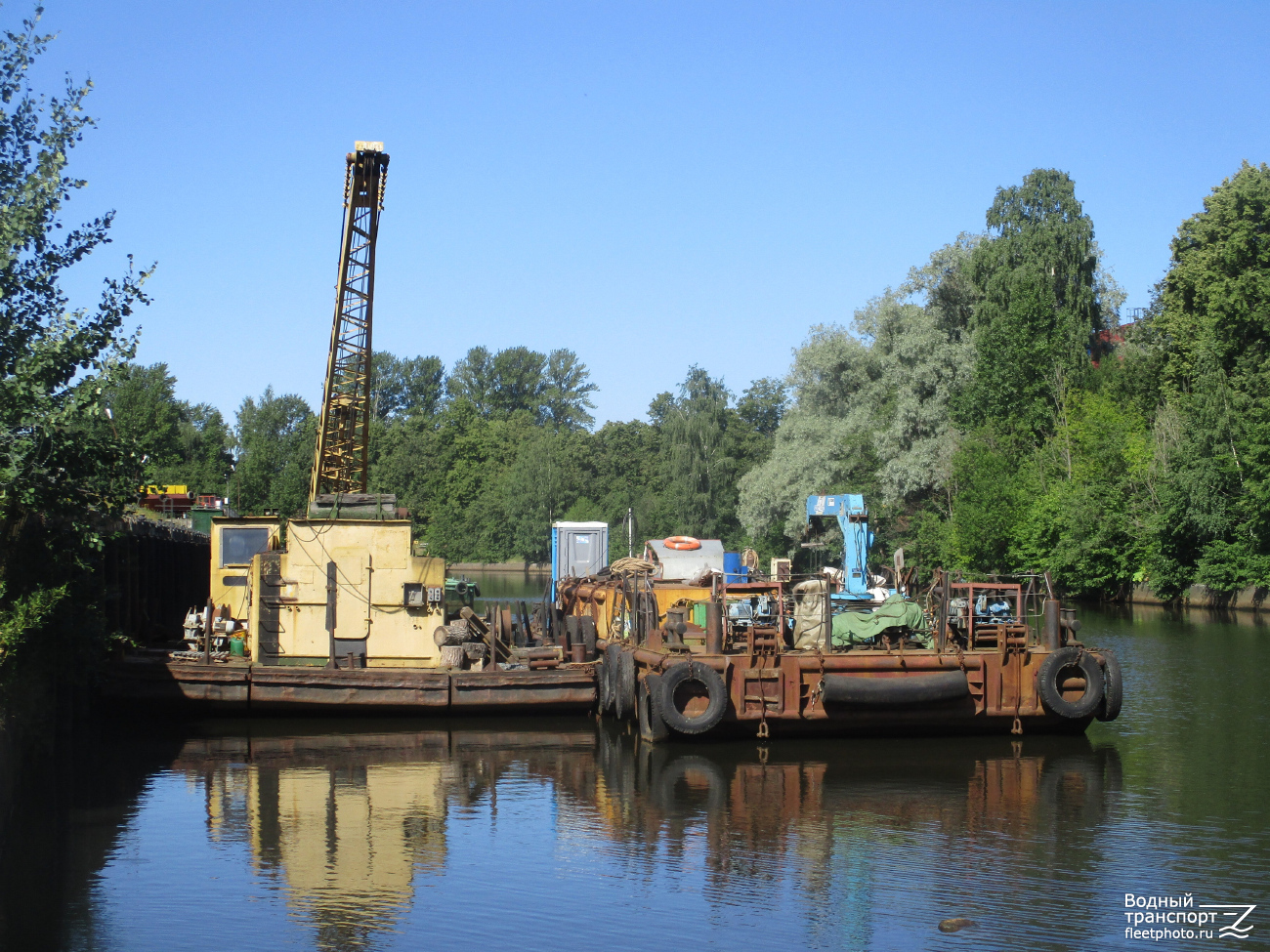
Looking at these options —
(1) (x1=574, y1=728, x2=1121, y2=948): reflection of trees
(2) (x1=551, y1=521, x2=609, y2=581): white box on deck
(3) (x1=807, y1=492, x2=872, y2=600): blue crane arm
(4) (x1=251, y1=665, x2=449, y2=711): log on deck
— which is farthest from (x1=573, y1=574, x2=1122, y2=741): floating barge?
(2) (x1=551, y1=521, x2=609, y2=581): white box on deck

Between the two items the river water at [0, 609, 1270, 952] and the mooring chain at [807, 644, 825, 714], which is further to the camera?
the mooring chain at [807, 644, 825, 714]

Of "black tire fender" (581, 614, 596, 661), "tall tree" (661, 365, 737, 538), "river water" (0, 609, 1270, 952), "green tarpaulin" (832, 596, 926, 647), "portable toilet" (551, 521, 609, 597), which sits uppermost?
"tall tree" (661, 365, 737, 538)

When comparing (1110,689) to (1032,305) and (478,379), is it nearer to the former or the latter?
(1032,305)

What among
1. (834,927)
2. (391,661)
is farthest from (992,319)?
(834,927)

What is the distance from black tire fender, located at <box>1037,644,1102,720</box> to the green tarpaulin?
1.96m

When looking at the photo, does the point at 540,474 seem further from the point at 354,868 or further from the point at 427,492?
the point at 354,868

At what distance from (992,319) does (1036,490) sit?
792 cm

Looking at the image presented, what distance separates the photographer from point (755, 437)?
286 feet

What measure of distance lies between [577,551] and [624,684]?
15386 mm

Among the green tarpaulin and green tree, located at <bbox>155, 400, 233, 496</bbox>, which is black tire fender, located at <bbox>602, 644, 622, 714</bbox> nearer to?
the green tarpaulin

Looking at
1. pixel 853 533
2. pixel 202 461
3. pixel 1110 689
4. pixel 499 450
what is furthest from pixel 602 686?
pixel 499 450

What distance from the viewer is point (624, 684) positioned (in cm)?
1992

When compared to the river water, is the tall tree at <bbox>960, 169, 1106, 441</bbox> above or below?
above

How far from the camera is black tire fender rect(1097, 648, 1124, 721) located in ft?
60.3
